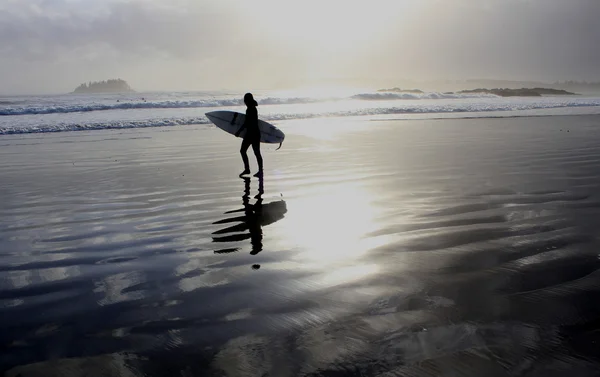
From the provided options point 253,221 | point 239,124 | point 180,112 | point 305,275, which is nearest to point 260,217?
point 253,221

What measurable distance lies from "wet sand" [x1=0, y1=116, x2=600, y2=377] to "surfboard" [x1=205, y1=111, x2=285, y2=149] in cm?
461

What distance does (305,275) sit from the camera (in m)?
4.88

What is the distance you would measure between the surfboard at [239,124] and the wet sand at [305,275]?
461 centimetres

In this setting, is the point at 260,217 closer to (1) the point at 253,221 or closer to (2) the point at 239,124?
(1) the point at 253,221

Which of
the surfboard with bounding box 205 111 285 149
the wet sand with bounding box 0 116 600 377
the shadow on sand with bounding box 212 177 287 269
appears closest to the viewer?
the wet sand with bounding box 0 116 600 377

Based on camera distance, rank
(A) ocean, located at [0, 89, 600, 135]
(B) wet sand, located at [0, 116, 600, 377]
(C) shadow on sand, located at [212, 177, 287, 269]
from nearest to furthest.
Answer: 1. (B) wet sand, located at [0, 116, 600, 377]
2. (C) shadow on sand, located at [212, 177, 287, 269]
3. (A) ocean, located at [0, 89, 600, 135]

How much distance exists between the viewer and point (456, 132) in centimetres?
2206

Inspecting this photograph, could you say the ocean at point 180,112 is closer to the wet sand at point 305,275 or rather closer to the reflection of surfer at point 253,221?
the wet sand at point 305,275

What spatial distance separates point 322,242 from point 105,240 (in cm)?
295

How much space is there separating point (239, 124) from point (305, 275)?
39.9 ft

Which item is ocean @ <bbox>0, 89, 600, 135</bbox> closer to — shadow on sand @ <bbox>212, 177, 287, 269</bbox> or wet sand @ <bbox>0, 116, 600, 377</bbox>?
wet sand @ <bbox>0, 116, 600, 377</bbox>

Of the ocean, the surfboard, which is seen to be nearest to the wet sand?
the surfboard

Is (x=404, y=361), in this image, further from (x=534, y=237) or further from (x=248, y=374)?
(x=534, y=237)

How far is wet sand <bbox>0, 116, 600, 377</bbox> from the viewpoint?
10.9 feet
